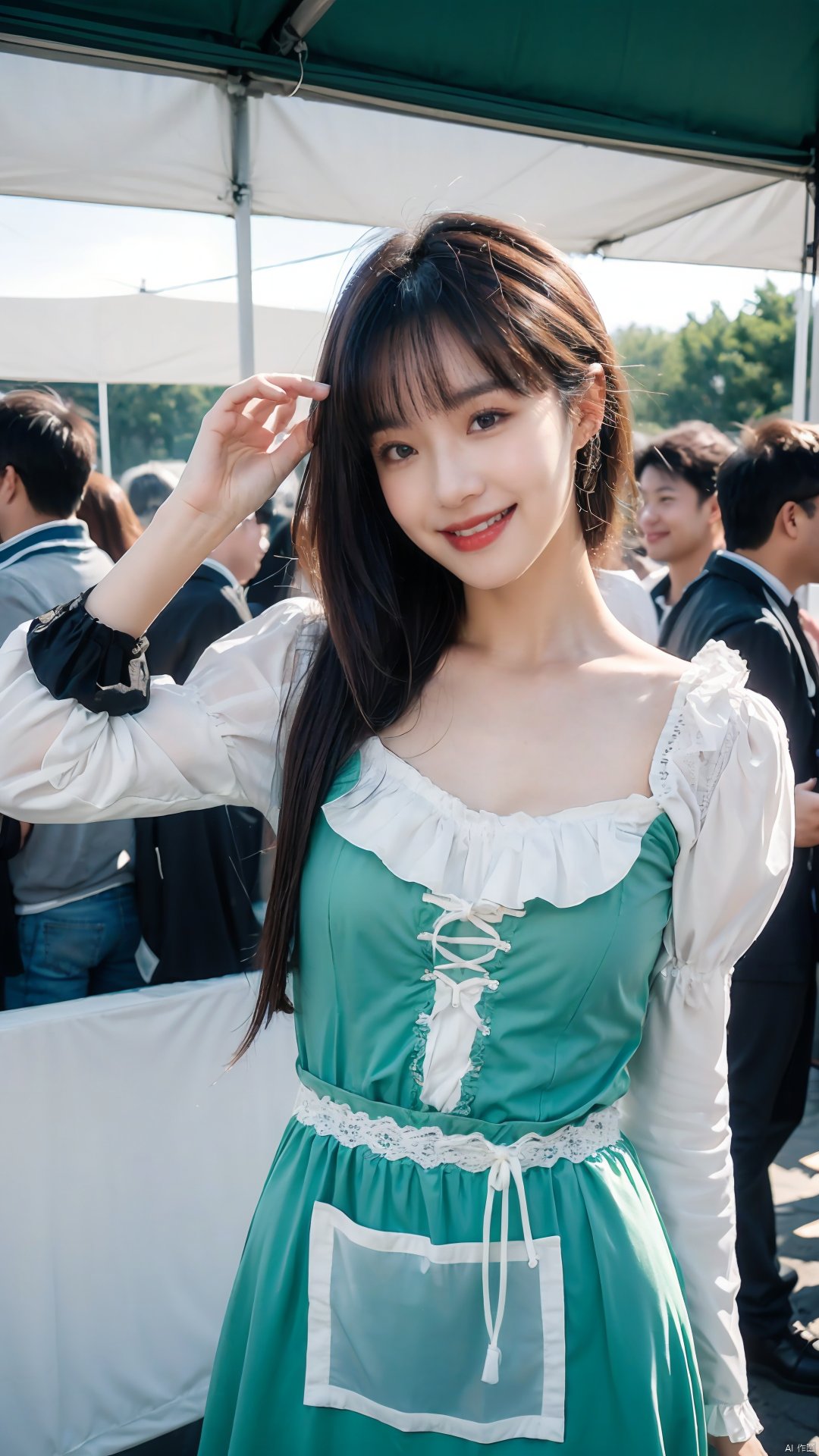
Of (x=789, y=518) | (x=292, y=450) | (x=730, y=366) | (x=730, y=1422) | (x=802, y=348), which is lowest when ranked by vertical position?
(x=730, y=1422)

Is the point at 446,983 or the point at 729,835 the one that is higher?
the point at 729,835

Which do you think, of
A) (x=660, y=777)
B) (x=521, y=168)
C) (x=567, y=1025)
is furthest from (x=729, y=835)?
(x=521, y=168)

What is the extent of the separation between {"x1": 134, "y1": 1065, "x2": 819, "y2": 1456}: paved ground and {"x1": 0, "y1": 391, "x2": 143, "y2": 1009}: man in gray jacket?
0.96m

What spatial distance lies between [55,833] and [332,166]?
197 cm

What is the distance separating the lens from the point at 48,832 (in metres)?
2.34

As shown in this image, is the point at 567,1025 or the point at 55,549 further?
the point at 55,549

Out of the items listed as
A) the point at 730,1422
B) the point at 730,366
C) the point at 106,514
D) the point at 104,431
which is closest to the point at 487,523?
the point at 730,1422

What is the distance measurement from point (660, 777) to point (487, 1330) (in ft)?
1.97

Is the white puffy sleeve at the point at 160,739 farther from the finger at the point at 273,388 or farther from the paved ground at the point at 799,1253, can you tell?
the paved ground at the point at 799,1253

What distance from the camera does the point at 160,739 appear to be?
1178 millimetres

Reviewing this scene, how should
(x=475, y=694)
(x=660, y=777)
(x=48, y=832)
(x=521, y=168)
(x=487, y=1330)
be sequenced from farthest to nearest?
(x=521, y=168), (x=48, y=832), (x=475, y=694), (x=660, y=777), (x=487, y=1330)

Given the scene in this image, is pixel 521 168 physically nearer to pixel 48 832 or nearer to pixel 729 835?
pixel 48 832

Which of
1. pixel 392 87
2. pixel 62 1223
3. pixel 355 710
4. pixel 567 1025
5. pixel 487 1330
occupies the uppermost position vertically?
pixel 392 87

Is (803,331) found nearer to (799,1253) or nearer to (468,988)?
(799,1253)
